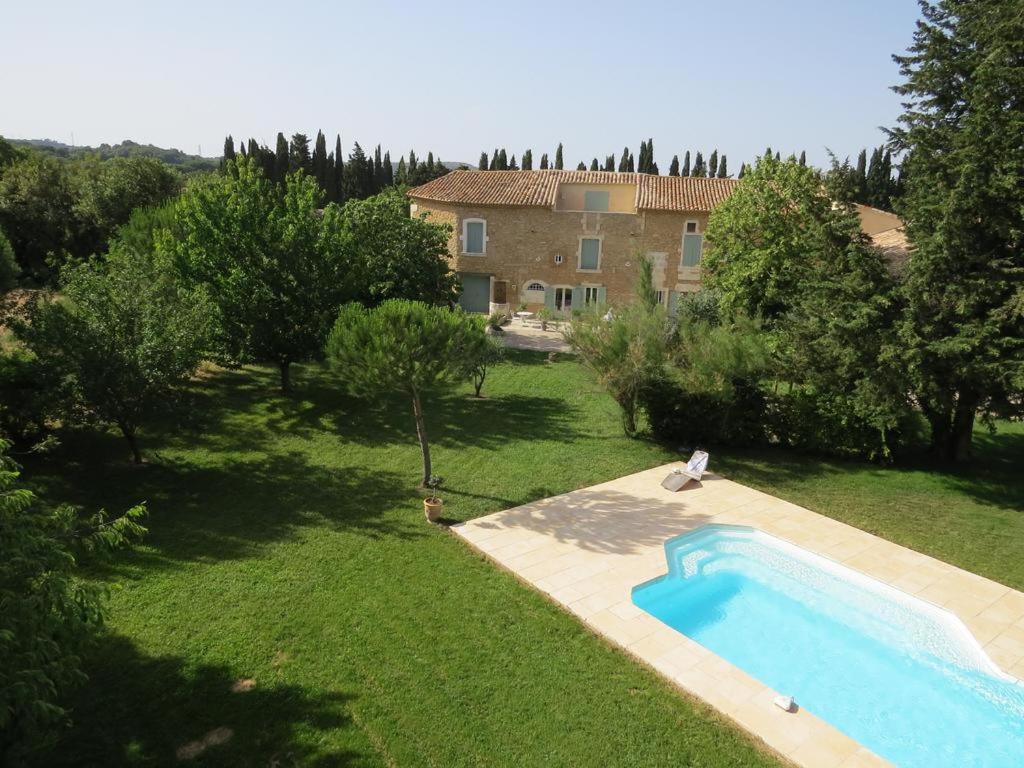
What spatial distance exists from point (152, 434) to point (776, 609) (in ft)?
48.0

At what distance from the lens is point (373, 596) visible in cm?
946

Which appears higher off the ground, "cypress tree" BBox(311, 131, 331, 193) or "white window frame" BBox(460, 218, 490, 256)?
"cypress tree" BBox(311, 131, 331, 193)

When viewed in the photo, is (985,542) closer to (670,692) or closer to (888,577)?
(888,577)

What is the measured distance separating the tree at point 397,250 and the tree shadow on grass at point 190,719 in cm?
1674

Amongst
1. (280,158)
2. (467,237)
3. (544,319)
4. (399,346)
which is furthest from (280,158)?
(399,346)

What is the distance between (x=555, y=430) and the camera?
58.6ft

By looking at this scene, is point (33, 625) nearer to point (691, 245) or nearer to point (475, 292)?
point (475, 292)

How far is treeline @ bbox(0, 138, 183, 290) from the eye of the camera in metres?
35.5

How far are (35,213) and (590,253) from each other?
3143cm

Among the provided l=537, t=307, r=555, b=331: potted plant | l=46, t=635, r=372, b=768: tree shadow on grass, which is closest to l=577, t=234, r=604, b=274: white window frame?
l=537, t=307, r=555, b=331: potted plant

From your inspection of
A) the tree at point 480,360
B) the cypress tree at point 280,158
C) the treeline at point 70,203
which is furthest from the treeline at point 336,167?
the tree at point 480,360

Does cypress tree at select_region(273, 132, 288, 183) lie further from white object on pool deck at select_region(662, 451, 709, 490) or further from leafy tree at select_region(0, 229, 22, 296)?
white object on pool deck at select_region(662, 451, 709, 490)

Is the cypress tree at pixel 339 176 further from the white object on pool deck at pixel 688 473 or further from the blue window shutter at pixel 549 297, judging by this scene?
the white object on pool deck at pixel 688 473

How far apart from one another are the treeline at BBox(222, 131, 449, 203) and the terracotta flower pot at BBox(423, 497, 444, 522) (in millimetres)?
55510
